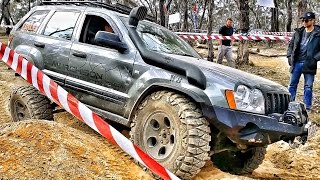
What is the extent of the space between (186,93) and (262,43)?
28.3 m

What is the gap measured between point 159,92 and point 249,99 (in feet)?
2.88

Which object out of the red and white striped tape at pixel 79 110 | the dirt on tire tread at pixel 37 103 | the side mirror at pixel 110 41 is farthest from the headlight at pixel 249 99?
the dirt on tire tread at pixel 37 103

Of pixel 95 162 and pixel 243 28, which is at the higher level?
pixel 243 28

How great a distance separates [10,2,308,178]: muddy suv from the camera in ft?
11.3

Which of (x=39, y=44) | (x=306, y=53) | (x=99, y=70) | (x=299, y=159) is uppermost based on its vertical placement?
(x=39, y=44)

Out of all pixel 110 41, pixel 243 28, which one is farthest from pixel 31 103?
pixel 243 28

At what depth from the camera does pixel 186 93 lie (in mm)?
3506

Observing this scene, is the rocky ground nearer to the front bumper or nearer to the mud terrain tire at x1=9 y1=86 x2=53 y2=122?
the front bumper

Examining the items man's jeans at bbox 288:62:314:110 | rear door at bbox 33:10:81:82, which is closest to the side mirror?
rear door at bbox 33:10:81:82

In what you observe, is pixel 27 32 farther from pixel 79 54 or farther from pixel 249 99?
pixel 249 99

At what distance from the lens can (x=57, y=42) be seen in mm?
5023

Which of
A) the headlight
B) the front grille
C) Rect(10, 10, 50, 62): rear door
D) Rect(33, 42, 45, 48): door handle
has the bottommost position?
the front grille

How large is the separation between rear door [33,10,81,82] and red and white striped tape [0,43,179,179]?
665 mm

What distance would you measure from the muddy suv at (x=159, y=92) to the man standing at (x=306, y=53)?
8.57 feet
